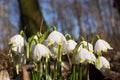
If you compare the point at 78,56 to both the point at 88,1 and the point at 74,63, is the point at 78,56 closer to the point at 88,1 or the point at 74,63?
the point at 74,63

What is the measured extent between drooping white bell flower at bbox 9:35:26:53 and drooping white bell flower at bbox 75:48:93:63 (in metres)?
0.32

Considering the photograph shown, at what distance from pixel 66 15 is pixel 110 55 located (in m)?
22.0

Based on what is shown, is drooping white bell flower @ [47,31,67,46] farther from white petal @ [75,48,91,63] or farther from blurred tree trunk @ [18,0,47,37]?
blurred tree trunk @ [18,0,47,37]

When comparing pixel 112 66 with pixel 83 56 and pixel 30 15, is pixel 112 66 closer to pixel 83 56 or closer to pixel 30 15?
pixel 83 56

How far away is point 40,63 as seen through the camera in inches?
87.7

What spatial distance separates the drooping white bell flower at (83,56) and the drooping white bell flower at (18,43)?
0.32 m

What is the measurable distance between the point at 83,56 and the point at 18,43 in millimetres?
376

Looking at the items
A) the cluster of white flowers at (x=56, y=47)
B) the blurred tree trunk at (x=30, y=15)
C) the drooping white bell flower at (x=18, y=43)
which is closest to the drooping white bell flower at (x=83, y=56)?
the cluster of white flowers at (x=56, y=47)

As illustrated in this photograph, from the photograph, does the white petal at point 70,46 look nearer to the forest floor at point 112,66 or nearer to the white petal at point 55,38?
the white petal at point 55,38

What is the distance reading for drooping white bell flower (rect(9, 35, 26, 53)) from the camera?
2.22 m

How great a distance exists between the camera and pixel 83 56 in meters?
2.16

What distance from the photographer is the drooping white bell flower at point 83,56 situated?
A: 2.16 meters

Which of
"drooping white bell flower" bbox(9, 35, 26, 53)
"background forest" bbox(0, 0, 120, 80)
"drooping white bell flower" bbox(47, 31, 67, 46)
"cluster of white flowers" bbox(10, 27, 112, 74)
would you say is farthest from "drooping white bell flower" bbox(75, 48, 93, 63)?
"background forest" bbox(0, 0, 120, 80)

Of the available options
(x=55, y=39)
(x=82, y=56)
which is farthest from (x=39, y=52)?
(x=82, y=56)
